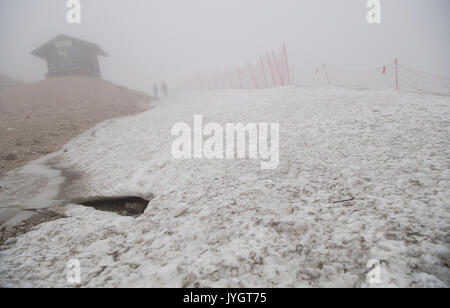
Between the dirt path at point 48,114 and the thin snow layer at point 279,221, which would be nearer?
the thin snow layer at point 279,221

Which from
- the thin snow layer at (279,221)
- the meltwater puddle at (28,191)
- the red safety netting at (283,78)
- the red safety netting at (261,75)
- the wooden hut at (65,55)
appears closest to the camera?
the thin snow layer at (279,221)

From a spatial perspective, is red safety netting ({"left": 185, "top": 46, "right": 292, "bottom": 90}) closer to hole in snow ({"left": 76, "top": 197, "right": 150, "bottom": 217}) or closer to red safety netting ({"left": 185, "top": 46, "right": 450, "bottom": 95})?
red safety netting ({"left": 185, "top": 46, "right": 450, "bottom": 95})

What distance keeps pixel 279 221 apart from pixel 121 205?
3.62 meters

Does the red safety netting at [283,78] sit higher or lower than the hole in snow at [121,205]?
higher

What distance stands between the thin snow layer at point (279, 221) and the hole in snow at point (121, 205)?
0.60 ft

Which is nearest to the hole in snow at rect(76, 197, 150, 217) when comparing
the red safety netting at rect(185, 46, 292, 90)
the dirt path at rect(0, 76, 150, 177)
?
the dirt path at rect(0, 76, 150, 177)

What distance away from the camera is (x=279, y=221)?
11.2 ft

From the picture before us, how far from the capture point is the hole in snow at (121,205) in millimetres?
4819

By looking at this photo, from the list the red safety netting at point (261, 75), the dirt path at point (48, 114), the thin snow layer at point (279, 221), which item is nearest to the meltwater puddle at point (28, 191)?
the thin snow layer at point (279, 221)

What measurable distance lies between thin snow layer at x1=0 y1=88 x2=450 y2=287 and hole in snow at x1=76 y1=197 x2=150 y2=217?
0.60 feet

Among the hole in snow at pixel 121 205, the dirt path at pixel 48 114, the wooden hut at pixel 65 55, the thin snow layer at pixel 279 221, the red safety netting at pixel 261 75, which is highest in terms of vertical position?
the wooden hut at pixel 65 55

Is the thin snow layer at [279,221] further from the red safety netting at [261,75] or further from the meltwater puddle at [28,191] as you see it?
the red safety netting at [261,75]
